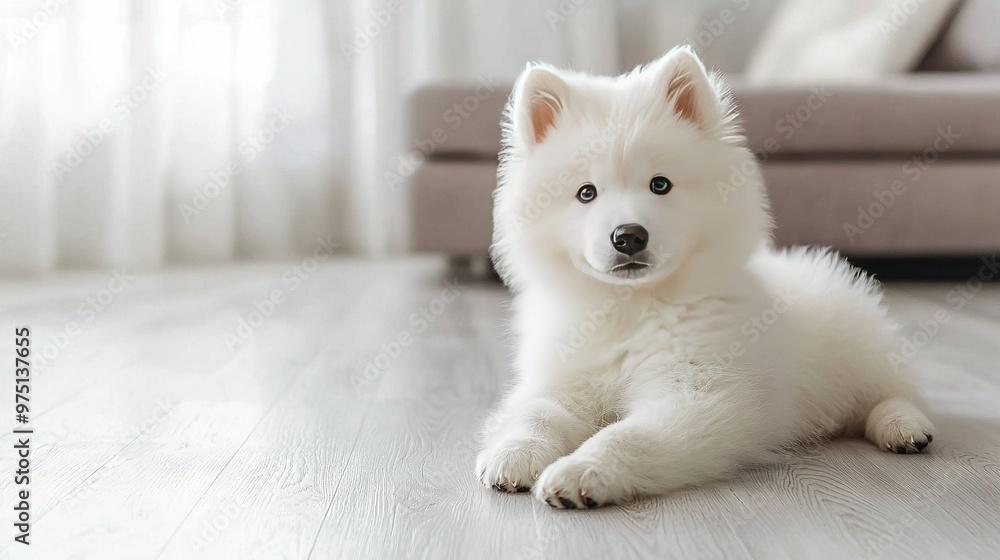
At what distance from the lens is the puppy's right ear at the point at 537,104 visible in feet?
5.42

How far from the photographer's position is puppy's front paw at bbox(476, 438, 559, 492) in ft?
4.50

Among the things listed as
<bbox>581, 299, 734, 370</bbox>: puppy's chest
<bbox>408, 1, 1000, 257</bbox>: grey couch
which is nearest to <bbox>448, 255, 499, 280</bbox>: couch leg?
<bbox>408, 1, 1000, 257</bbox>: grey couch

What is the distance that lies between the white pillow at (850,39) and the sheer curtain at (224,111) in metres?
1.21

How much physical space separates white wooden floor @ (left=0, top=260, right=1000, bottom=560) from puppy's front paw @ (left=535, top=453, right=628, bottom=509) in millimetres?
21

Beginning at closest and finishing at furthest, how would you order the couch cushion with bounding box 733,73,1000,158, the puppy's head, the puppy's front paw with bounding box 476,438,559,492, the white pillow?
the puppy's front paw with bounding box 476,438,559,492 → the puppy's head → the couch cushion with bounding box 733,73,1000,158 → the white pillow

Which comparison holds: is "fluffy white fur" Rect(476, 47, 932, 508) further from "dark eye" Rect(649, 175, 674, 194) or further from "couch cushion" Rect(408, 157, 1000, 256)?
"couch cushion" Rect(408, 157, 1000, 256)

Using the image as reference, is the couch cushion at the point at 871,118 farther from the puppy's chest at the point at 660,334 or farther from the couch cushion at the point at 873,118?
the puppy's chest at the point at 660,334

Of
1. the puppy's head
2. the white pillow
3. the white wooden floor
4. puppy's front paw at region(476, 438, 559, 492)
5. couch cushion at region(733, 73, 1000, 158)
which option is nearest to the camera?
the white wooden floor

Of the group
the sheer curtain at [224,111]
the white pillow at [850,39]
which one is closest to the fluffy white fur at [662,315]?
the white pillow at [850,39]

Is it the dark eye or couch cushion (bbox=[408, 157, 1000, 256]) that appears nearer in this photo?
the dark eye

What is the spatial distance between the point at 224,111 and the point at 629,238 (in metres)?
4.15

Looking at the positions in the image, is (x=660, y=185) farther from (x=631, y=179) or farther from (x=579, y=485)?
(x=579, y=485)

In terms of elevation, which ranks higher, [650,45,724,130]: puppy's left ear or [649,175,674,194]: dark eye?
[650,45,724,130]: puppy's left ear

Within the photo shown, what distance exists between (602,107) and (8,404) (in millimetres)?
1459
